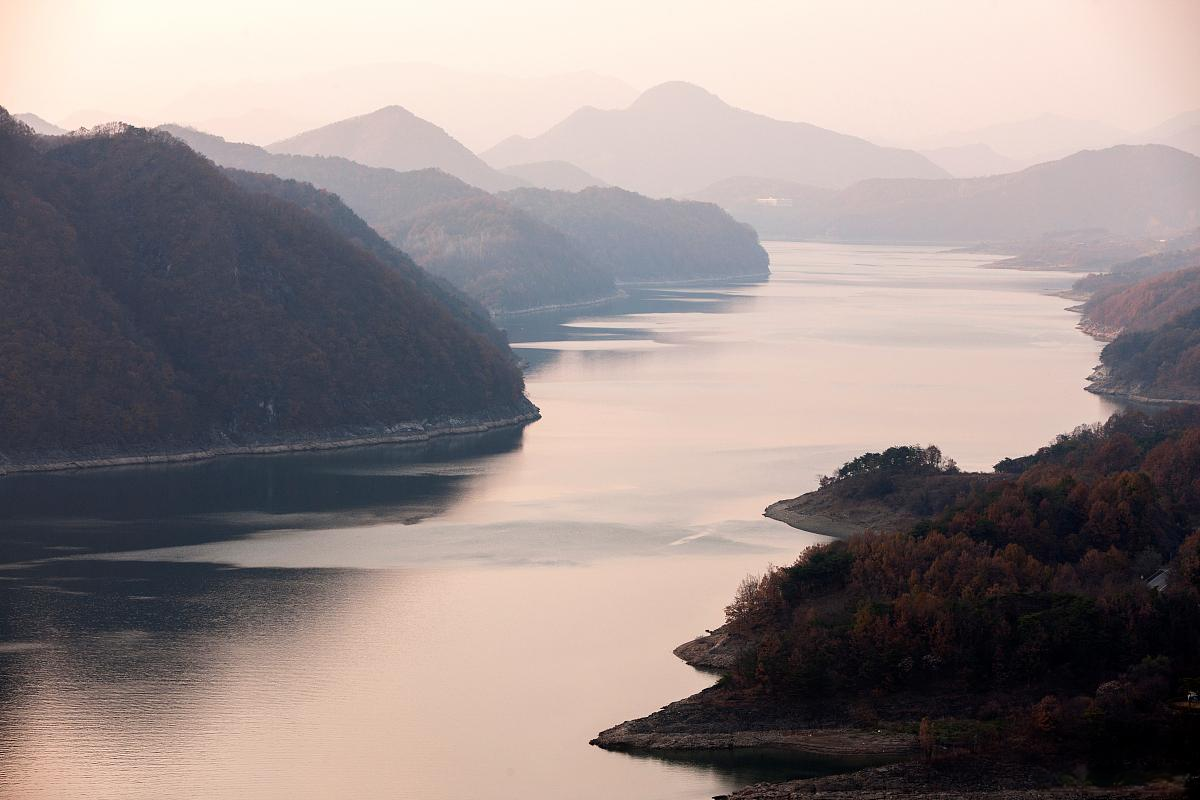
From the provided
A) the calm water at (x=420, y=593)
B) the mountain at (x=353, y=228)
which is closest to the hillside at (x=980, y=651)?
the calm water at (x=420, y=593)

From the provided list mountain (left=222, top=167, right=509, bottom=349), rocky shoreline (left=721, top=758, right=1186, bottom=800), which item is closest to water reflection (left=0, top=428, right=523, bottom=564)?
rocky shoreline (left=721, top=758, right=1186, bottom=800)

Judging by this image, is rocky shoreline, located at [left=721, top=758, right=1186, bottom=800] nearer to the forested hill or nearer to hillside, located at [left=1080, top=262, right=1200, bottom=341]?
the forested hill

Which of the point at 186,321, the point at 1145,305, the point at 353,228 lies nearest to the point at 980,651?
the point at 186,321

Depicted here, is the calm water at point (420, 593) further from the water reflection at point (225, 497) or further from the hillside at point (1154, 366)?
the hillside at point (1154, 366)

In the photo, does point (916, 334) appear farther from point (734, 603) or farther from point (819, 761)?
point (819, 761)

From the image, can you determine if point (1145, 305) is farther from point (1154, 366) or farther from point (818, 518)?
point (818, 518)
